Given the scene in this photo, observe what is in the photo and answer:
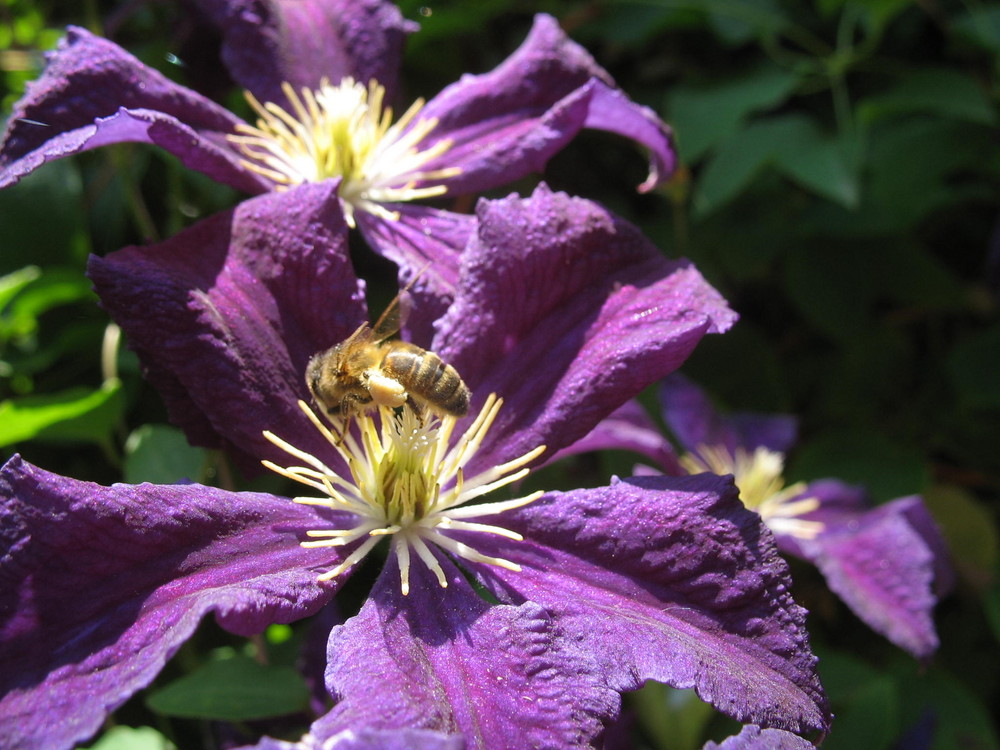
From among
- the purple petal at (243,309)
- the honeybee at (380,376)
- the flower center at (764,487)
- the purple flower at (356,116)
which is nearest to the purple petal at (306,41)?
the purple flower at (356,116)

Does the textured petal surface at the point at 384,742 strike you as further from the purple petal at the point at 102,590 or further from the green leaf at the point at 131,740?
the green leaf at the point at 131,740

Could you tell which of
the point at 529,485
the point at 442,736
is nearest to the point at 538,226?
the point at 529,485

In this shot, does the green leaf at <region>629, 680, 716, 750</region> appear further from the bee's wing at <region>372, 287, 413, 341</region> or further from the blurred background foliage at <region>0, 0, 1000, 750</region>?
the bee's wing at <region>372, 287, 413, 341</region>

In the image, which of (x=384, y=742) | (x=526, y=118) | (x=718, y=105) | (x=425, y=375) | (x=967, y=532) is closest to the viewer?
(x=384, y=742)

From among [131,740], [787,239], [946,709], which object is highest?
[131,740]

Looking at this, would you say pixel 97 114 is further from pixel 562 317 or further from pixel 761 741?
pixel 761 741

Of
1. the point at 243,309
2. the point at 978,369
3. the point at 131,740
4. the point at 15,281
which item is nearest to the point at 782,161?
the point at 978,369
